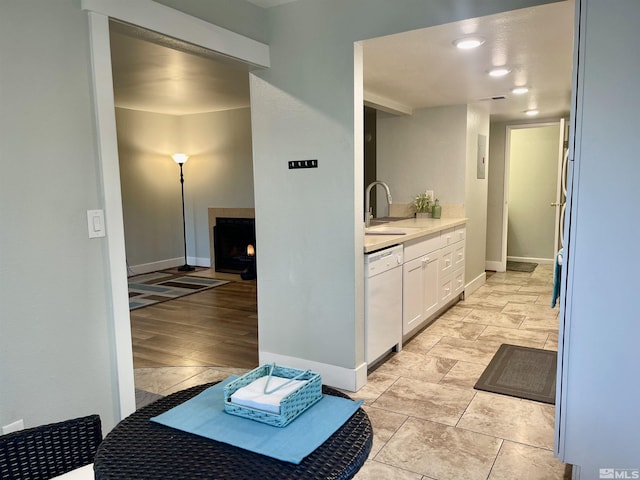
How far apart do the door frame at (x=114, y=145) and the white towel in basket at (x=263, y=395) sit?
1073 millimetres

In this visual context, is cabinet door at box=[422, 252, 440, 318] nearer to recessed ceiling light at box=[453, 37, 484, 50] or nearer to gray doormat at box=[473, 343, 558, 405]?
gray doormat at box=[473, 343, 558, 405]

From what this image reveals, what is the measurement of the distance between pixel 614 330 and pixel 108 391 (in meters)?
2.11

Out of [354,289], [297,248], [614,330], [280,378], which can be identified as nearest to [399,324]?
[354,289]

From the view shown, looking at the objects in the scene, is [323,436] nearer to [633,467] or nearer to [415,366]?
[633,467]

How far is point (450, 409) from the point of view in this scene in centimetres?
269

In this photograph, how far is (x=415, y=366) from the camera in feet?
10.9

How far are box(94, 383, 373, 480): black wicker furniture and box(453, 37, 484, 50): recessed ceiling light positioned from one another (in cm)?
232

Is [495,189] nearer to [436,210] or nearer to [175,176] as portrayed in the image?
[436,210]

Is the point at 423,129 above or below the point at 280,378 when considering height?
above

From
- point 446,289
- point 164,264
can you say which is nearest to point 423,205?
point 446,289

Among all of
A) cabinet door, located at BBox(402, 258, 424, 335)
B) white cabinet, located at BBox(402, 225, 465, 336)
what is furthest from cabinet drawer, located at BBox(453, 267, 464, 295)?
cabinet door, located at BBox(402, 258, 424, 335)

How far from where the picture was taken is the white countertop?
3.12m

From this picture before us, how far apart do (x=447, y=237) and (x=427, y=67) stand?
5.56 feet

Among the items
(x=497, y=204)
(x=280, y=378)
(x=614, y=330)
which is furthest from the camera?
(x=497, y=204)
